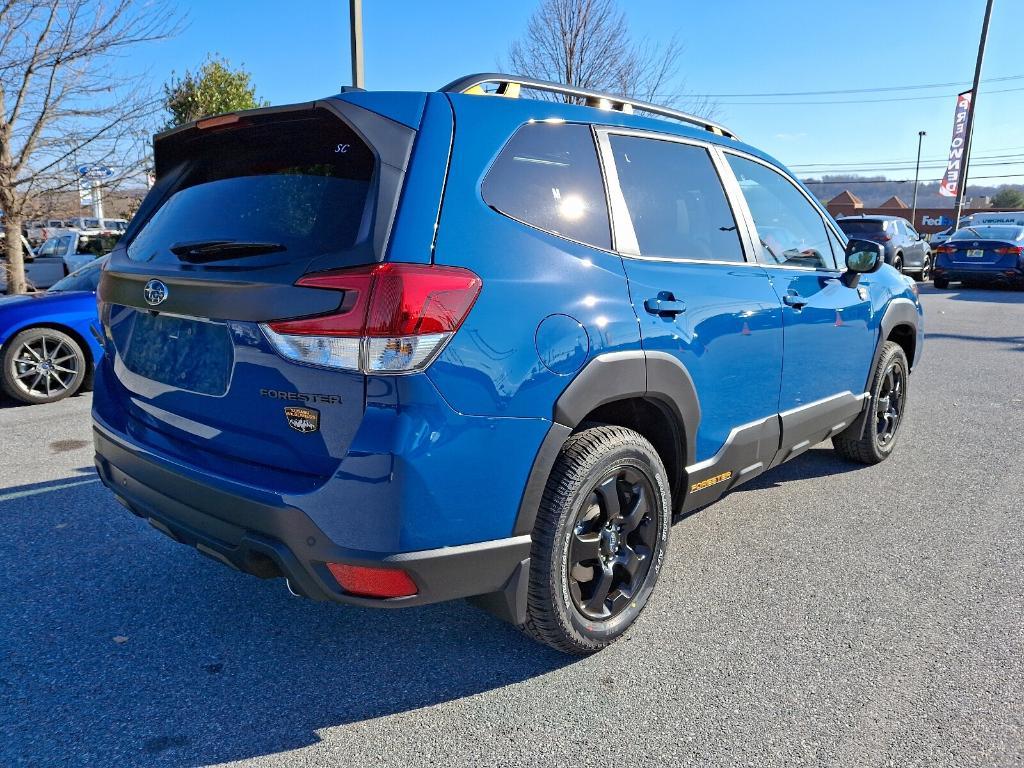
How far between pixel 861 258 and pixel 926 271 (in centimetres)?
2168

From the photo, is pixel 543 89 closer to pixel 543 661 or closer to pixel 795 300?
pixel 795 300

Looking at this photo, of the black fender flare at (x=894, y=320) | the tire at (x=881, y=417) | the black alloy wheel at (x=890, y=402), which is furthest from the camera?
the black alloy wheel at (x=890, y=402)

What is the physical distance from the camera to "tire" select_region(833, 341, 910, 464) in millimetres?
4594

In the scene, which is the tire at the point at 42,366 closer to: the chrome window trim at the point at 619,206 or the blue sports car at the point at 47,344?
the blue sports car at the point at 47,344

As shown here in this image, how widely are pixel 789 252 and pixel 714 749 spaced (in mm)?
2460

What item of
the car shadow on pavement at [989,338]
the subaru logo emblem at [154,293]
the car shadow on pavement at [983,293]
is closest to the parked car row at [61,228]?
the subaru logo emblem at [154,293]

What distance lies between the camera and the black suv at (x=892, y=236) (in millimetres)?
17375

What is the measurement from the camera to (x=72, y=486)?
429 centimetres

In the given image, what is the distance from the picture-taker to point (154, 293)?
2432 millimetres

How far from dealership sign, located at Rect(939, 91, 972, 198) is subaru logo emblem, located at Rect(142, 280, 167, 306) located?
31.2 metres

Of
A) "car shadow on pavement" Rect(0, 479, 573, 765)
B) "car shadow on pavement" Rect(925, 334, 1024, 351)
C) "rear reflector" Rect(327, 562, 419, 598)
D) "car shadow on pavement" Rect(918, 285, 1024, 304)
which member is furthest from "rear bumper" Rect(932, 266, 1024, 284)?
"rear reflector" Rect(327, 562, 419, 598)

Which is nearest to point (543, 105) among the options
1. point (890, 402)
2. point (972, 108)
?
point (890, 402)

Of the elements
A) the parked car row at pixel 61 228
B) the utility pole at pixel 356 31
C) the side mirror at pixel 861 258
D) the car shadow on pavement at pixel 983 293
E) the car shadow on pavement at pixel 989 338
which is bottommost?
the car shadow on pavement at pixel 989 338

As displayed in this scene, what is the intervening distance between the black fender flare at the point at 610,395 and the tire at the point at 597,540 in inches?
3.7
